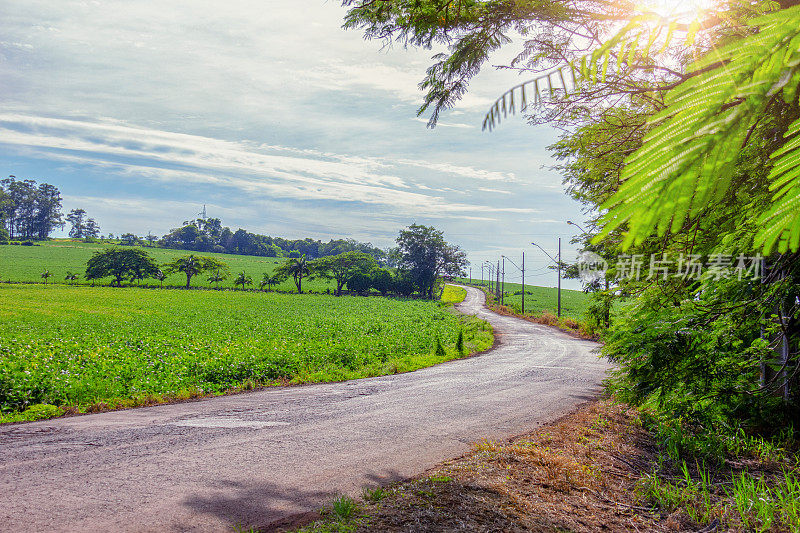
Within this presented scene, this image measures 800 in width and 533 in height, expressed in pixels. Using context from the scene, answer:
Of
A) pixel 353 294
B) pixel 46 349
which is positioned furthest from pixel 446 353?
pixel 353 294

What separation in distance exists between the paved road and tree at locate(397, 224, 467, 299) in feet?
234

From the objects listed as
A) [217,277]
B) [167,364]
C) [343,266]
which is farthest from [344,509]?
[217,277]

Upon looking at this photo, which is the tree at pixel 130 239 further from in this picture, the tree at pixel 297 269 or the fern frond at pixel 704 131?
the fern frond at pixel 704 131

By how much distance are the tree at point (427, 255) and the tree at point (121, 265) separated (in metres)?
45.2

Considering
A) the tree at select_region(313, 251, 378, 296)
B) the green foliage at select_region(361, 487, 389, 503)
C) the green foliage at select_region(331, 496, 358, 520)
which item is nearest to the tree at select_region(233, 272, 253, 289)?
the tree at select_region(313, 251, 378, 296)

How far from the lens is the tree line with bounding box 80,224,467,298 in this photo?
77.3 m

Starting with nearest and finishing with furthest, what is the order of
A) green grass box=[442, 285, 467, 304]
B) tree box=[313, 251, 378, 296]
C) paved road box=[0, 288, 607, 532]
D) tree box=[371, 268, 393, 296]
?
paved road box=[0, 288, 607, 532], green grass box=[442, 285, 467, 304], tree box=[371, 268, 393, 296], tree box=[313, 251, 378, 296]

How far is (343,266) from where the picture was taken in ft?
268

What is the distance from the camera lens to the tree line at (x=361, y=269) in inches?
3044

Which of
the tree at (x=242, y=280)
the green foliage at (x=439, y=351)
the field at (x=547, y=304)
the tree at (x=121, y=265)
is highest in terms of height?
the tree at (x=121, y=265)

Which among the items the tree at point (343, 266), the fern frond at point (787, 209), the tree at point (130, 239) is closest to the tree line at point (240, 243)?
the tree at point (130, 239)

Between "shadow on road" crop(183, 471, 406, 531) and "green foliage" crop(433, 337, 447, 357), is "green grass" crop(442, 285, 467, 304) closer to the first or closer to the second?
"green foliage" crop(433, 337, 447, 357)

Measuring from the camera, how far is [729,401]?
525 centimetres

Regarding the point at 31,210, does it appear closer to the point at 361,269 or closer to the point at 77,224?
the point at 77,224
